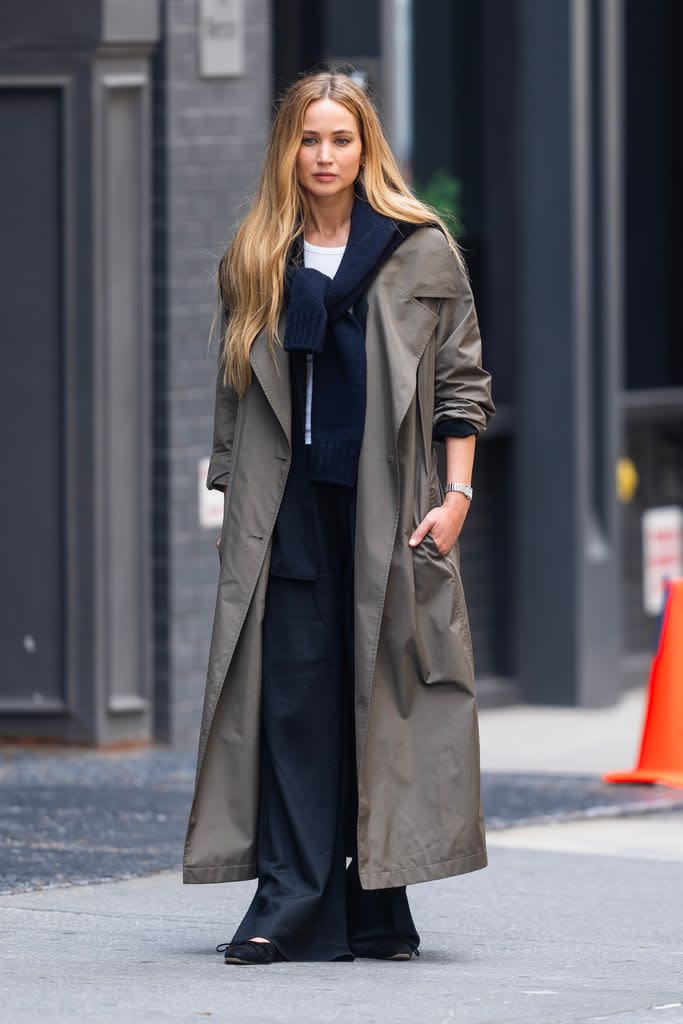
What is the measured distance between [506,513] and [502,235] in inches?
50.2

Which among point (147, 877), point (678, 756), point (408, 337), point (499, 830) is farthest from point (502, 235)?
point (408, 337)

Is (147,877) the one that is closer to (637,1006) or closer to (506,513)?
(637,1006)

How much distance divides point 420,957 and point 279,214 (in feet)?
5.82

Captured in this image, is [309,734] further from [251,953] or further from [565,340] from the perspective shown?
[565,340]

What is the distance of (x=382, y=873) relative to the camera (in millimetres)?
5477

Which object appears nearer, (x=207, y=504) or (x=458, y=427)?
(x=458, y=427)

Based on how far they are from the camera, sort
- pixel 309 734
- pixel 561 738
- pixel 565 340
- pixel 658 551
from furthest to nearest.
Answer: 1. pixel 658 551
2. pixel 565 340
3. pixel 561 738
4. pixel 309 734

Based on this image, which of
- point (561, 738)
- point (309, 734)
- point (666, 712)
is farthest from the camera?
point (561, 738)

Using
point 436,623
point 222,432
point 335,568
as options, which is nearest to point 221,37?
point 222,432

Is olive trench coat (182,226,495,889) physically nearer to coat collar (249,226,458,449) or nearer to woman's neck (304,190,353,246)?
coat collar (249,226,458,449)

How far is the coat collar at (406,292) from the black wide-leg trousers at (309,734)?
0.40 ft

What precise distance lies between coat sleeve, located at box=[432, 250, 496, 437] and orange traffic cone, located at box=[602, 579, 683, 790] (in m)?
3.49

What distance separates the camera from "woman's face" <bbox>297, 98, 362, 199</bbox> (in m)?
5.56

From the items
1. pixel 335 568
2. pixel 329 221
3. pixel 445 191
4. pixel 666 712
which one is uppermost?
pixel 445 191
